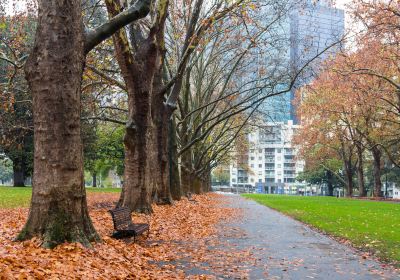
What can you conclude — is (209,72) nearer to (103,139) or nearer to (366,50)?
(366,50)

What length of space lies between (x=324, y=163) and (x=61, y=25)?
56.6m

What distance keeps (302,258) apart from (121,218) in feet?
12.8

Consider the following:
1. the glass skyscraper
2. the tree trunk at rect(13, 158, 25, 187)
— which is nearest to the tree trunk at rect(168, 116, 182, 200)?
the glass skyscraper

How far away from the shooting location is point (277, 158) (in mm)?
139375

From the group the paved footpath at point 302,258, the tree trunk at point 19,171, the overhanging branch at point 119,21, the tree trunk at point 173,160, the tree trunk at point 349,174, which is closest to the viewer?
the paved footpath at point 302,258

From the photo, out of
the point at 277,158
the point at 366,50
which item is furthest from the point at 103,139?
the point at 277,158

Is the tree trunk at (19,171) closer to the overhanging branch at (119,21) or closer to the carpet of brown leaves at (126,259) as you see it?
the carpet of brown leaves at (126,259)

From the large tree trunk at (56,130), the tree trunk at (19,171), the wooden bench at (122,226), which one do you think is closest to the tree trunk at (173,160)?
the wooden bench at (122,226)

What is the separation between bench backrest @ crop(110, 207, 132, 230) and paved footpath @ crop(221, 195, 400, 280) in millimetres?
2638

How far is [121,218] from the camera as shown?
1006 cm

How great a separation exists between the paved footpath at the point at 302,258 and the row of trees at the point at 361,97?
38.1 feet

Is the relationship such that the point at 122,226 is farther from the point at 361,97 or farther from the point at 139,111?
the point at 361,97

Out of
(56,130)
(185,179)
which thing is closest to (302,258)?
(56,130)

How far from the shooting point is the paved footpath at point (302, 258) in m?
7.88
